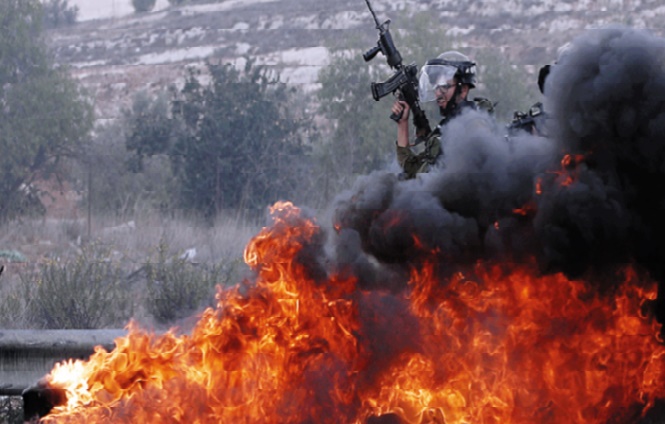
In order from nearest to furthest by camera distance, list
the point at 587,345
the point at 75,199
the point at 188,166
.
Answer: the point at 587,345 → the point at 188,166 → the point at 75,199

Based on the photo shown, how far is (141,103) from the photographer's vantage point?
64.1ft

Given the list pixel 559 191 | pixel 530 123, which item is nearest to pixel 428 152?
pixel 530 123

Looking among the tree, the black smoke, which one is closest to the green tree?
the tree

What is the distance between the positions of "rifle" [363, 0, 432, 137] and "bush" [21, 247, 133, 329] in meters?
4.33

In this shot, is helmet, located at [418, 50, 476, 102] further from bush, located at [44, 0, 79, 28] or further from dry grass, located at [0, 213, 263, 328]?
bush, located at [44, 0, 79, 28]

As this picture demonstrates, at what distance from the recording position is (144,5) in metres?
19.6

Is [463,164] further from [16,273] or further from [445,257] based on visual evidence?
[16,273]

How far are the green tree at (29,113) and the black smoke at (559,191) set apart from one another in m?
10.2

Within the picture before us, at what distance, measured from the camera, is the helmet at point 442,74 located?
7.59 metres

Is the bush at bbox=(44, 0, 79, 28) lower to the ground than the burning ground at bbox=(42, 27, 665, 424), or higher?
higher

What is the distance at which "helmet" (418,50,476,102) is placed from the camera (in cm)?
759

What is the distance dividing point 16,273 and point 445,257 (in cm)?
804

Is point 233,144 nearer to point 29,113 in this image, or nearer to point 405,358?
point 29,113

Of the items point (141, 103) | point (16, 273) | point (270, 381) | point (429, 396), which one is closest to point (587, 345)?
point (429, 396)
